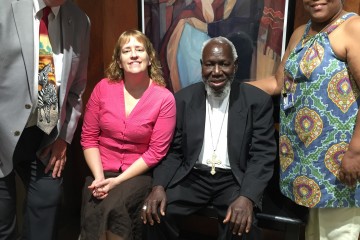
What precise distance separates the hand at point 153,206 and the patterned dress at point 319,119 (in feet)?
2.11

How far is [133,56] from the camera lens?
6.96 ft

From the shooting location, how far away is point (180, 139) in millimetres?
2160

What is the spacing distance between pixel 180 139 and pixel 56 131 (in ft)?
2.18

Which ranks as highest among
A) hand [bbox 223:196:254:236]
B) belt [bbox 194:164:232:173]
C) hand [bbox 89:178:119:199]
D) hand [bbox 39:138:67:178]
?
hand [bbox 39:138:67:178]

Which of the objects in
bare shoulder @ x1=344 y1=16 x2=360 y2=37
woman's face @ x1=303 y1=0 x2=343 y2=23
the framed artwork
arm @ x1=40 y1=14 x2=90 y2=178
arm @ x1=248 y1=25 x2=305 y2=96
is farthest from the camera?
the framed artwork

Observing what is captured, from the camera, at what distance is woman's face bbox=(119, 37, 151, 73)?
2117 millimetres

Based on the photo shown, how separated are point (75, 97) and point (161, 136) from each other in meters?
0.52

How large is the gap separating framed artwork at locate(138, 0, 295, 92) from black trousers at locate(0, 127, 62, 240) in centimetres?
103

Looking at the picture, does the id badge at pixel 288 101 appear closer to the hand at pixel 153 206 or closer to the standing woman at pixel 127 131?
the standing woman at pixel 127 131

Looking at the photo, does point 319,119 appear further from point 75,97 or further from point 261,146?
point 75,97

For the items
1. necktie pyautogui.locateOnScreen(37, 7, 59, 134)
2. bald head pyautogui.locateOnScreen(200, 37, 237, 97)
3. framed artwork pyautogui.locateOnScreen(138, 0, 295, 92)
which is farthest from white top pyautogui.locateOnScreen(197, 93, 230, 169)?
necktie pyautogui.locateOnScreen(37, 7, 59, 134)

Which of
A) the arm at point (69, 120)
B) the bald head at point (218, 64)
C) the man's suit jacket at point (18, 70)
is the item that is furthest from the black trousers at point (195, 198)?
the man's suit jacket at point (18, 70)

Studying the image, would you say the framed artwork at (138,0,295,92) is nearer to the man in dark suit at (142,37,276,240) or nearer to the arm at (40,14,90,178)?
the man in dark suit at (142,37,276,240)

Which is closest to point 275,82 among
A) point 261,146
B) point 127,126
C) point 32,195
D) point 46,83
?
point 261,146
